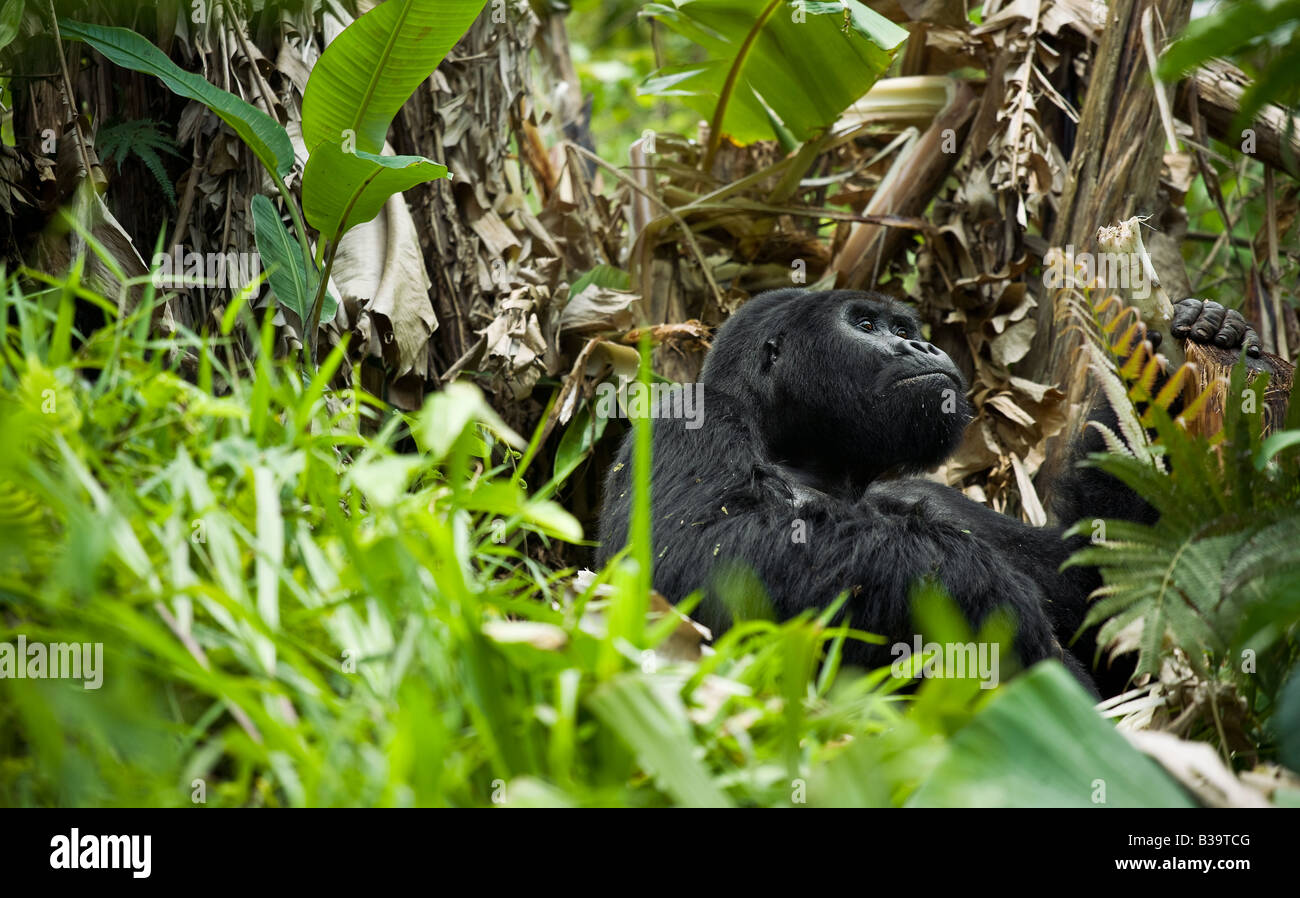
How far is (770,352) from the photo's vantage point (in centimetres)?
400

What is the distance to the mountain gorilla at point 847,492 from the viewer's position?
3.23 m

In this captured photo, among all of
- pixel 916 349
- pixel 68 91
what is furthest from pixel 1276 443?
pixel 68 91

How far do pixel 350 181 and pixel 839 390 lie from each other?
172cm

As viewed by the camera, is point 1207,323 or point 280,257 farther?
point 280,257

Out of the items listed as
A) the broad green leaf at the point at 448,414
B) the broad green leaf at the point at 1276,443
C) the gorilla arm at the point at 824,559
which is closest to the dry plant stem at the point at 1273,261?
the gorilla arm at the point at 824,559

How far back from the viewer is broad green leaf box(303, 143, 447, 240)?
11.5 feet

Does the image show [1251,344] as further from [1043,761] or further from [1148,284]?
[1043,761]

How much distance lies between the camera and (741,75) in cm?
518

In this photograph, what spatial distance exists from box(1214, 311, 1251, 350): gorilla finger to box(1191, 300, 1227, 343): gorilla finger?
2 cm

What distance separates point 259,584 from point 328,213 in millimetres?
2096
